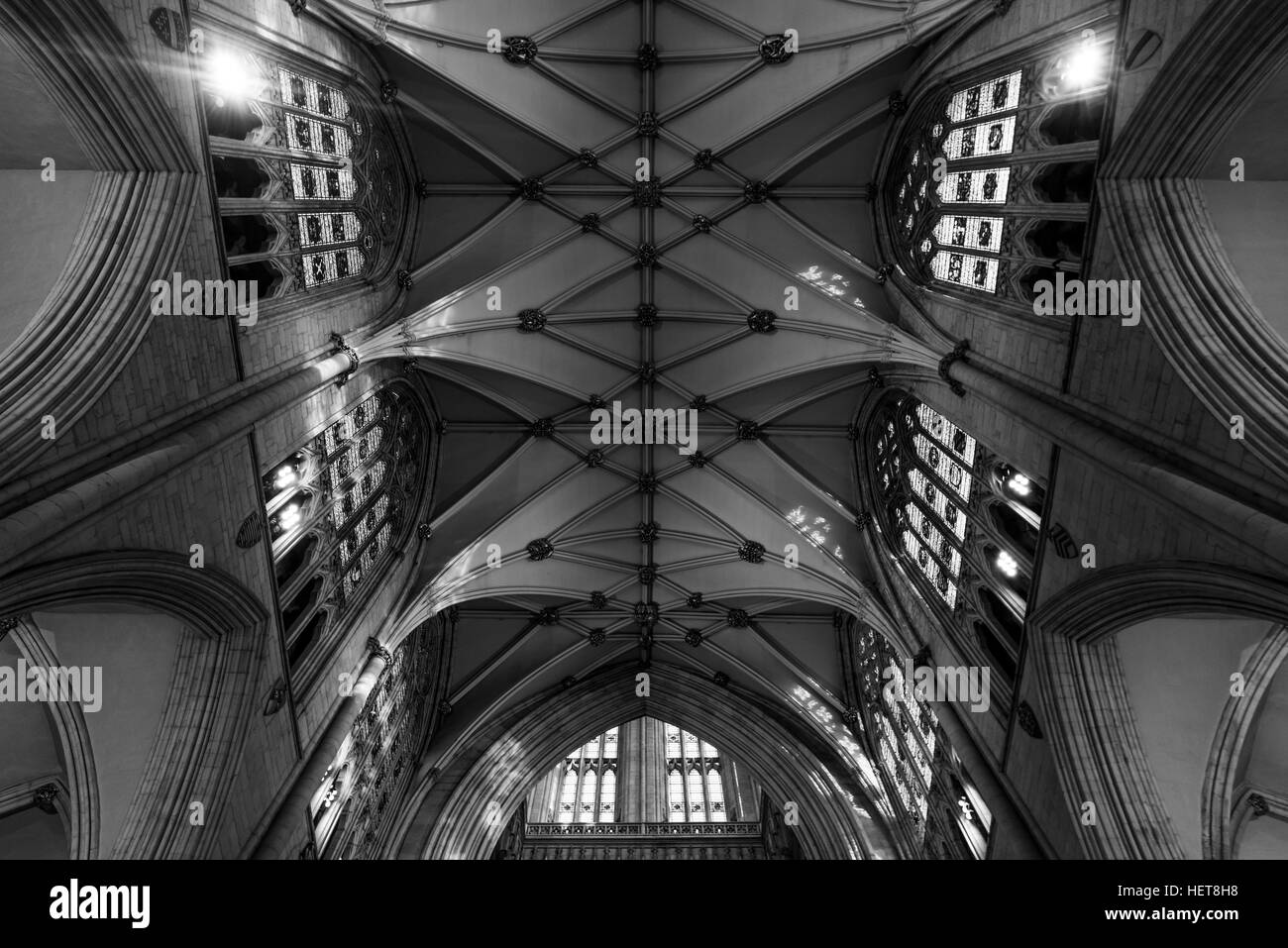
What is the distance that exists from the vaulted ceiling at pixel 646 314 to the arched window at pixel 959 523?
1.37 meters

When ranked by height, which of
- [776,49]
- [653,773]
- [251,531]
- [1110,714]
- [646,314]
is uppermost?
[776,49]

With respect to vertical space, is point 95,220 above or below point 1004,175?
below

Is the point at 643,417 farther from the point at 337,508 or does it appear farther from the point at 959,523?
the point at 959,523

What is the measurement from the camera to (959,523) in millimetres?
13078

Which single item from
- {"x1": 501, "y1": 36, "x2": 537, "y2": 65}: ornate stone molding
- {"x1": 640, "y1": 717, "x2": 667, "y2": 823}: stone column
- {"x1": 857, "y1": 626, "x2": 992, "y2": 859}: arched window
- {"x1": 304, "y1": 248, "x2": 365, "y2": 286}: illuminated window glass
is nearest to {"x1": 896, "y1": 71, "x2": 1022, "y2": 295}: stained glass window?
{"x1": 857, "y1": 626, "x2": 992, "y2": 859}: arched window

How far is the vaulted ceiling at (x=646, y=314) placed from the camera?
50.3 feet

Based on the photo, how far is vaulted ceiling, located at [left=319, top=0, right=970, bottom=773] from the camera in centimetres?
1534

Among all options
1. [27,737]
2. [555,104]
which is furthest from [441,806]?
[555,104]

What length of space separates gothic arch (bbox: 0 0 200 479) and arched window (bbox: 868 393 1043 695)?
10775 millimetres

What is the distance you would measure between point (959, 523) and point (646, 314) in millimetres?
8084

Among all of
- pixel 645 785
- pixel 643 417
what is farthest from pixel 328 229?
pixel 645 785

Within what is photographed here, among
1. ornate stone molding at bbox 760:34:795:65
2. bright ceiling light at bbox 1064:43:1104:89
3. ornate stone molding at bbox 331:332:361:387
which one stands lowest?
ornate stone molding at bbox 331:332:361:387

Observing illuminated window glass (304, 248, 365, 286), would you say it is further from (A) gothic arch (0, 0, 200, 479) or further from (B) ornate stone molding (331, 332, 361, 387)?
(A) gothic arch (0, 0, 200, 479)
